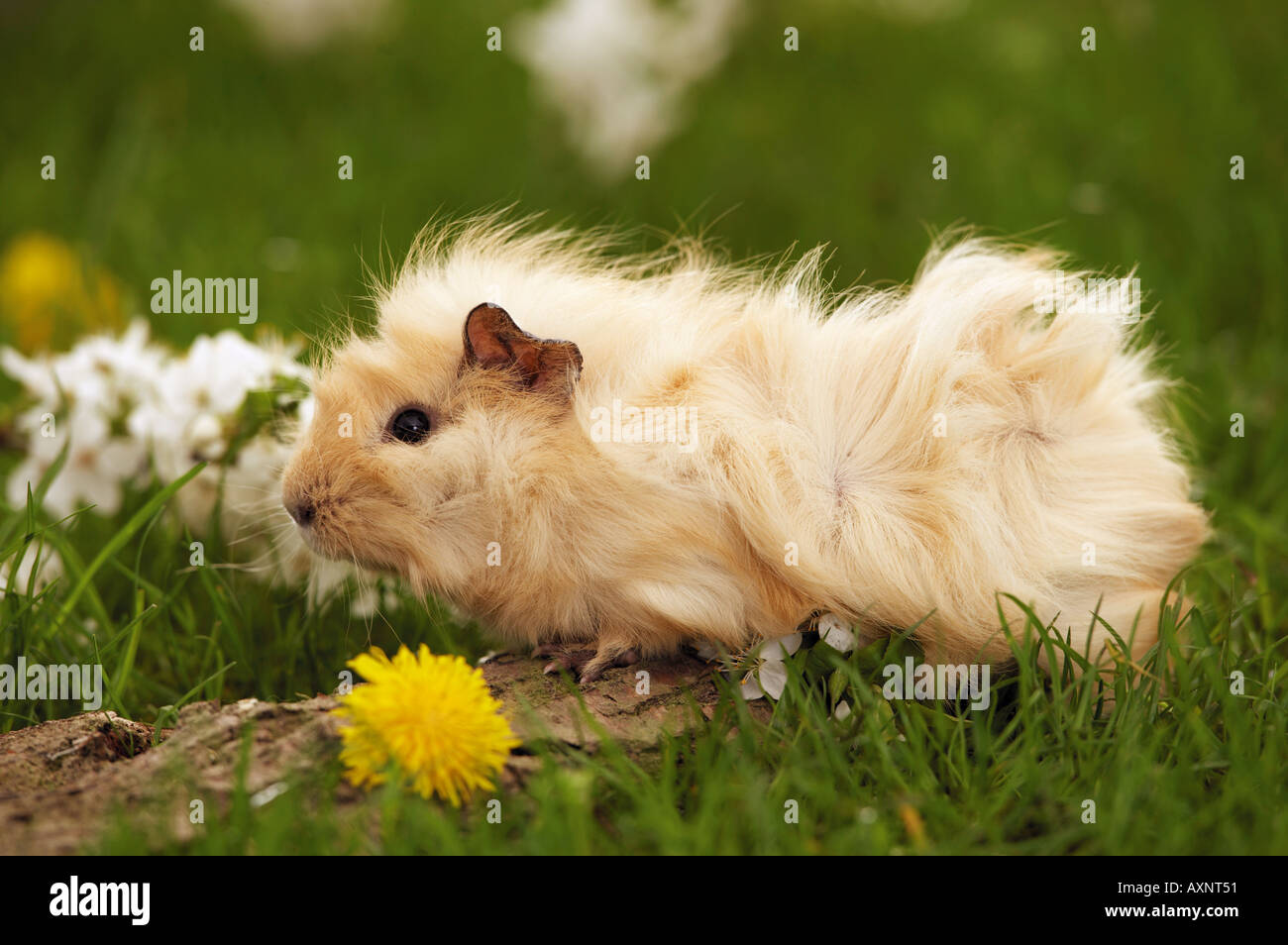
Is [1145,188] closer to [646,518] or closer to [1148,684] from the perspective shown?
[1148,684]

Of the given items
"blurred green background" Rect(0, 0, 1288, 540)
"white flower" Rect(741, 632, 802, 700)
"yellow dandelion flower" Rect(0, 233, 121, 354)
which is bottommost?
"white flower" Rect(741, 632, 802, 700)

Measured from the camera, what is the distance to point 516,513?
257 centimetres

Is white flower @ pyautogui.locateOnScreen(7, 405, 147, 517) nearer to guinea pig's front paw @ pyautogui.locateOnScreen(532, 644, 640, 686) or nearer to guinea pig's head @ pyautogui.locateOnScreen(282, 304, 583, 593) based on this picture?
guinea pig's head @ pyautogui.locateOnScreen(282, 304, 583, 593)

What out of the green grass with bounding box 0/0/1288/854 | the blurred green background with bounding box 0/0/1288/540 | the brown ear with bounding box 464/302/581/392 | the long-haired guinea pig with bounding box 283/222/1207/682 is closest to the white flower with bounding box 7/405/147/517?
→ the green grass with bounding box 0/0/1288/854

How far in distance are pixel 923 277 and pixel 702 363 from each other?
0.68 m

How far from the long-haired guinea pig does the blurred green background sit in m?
2.05

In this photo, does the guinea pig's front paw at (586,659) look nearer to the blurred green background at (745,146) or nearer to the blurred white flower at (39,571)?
the blurred white flower at (39,571)

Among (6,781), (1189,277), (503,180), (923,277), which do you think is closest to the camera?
(6,781)

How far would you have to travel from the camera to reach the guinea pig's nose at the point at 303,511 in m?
2.66

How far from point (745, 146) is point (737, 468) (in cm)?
481

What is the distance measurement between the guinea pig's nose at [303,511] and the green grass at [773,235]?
1.61ft

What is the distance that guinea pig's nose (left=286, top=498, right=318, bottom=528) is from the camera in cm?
266

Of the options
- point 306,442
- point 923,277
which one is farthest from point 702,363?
point 306,442

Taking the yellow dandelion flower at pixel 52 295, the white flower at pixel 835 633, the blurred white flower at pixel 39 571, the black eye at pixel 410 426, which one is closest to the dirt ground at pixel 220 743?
the white flower at pixel 835 633
